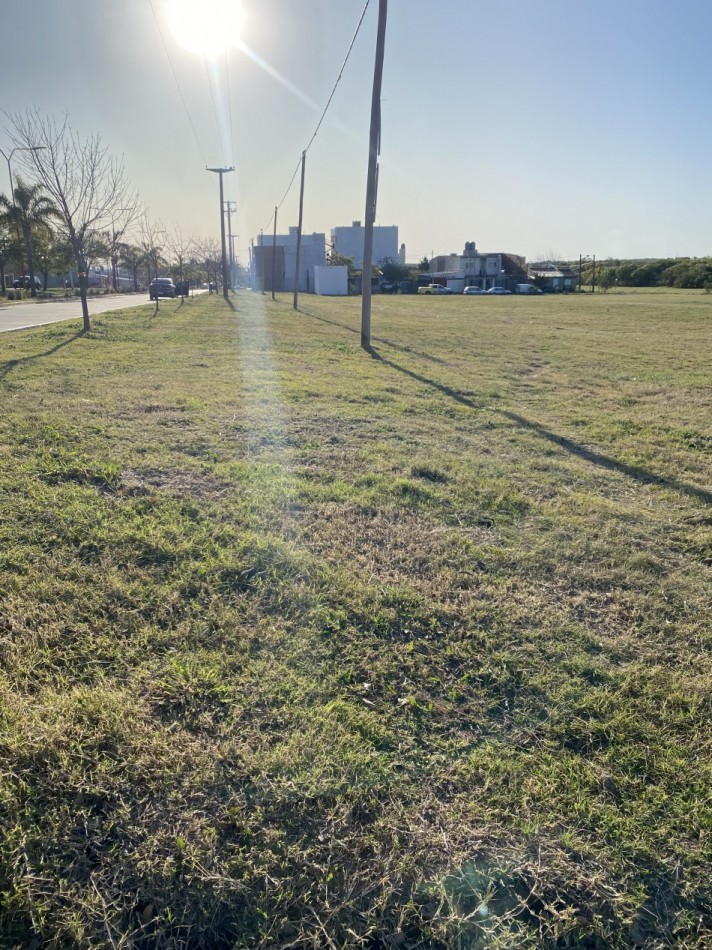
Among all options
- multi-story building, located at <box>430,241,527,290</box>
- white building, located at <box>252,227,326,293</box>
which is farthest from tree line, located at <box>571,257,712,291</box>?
white building, located at <box>252,227,326,293</box>

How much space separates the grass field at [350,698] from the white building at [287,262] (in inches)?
2415

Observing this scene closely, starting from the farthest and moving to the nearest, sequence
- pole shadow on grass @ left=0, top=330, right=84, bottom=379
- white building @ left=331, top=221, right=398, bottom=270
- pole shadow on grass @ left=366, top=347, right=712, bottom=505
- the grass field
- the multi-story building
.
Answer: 1. white building @ left=331, top=221, right=398, bottom=270
2. the multi-story building
3. pole shadow on grass @ left=0, top=330, right=84, bottom=379
4. pole shadow on grass @ left=366, top=347, right=712, bottom=505
5. the grass field

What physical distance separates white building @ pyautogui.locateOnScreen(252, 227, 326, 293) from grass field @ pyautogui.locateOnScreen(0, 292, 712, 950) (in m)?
61.3

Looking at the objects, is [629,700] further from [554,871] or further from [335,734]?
[335,734]

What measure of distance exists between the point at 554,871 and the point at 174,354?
494 inches

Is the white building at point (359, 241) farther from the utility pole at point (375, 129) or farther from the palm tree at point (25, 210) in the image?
the utility pole at point (375, 129)

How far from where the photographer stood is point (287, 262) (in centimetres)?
8125

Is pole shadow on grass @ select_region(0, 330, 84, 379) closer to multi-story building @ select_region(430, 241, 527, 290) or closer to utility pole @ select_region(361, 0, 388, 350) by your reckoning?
utility pole @ select_region(361, 0, 388, 350)

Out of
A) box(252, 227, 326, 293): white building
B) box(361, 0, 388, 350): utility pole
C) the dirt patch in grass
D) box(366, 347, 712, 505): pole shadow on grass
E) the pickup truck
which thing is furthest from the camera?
the pickup truck

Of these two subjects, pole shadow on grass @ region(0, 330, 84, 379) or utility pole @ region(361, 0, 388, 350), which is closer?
pole shadow on grass @ region(0, 330, 84, 379)

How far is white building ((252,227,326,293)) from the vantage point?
2826 inches

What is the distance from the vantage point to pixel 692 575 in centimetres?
352

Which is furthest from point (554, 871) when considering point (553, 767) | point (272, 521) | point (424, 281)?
point (424, 281)

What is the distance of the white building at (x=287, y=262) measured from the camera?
71.8m
